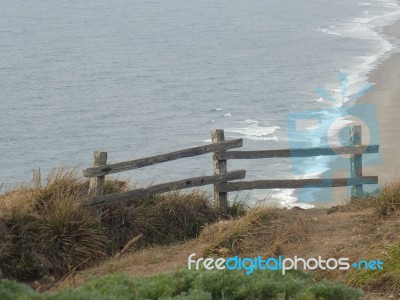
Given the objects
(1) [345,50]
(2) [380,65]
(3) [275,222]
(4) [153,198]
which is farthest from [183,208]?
(1) [345,50]

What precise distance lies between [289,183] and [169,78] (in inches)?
1233

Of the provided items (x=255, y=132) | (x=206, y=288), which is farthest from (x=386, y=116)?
(x=206, y=288)

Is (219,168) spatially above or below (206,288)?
above

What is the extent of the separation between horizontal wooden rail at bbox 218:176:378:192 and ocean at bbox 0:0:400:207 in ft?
4.28

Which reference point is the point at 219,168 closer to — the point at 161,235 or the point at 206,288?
the point at 161,235

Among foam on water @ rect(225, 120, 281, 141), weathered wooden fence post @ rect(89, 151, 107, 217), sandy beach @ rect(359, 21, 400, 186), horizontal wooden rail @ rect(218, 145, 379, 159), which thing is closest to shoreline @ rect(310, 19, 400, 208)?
sandy beach @ rect(359, 21, 400, 186)

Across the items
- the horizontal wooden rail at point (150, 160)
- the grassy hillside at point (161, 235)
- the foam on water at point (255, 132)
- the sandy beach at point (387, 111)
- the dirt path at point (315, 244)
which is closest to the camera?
the grassy hillside at point (161, 235)

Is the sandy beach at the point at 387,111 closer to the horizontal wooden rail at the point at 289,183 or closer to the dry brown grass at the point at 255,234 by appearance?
the horizontal wooden rail at the point at 289,183

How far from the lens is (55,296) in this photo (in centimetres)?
651

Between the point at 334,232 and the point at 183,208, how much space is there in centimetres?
249

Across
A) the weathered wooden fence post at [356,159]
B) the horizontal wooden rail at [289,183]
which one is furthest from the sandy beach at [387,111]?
the horizontal wooden rail at [289,183]

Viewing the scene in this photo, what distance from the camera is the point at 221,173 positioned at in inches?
498

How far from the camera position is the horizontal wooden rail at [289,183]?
12688 millimetres

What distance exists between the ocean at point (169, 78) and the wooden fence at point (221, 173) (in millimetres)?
1456
